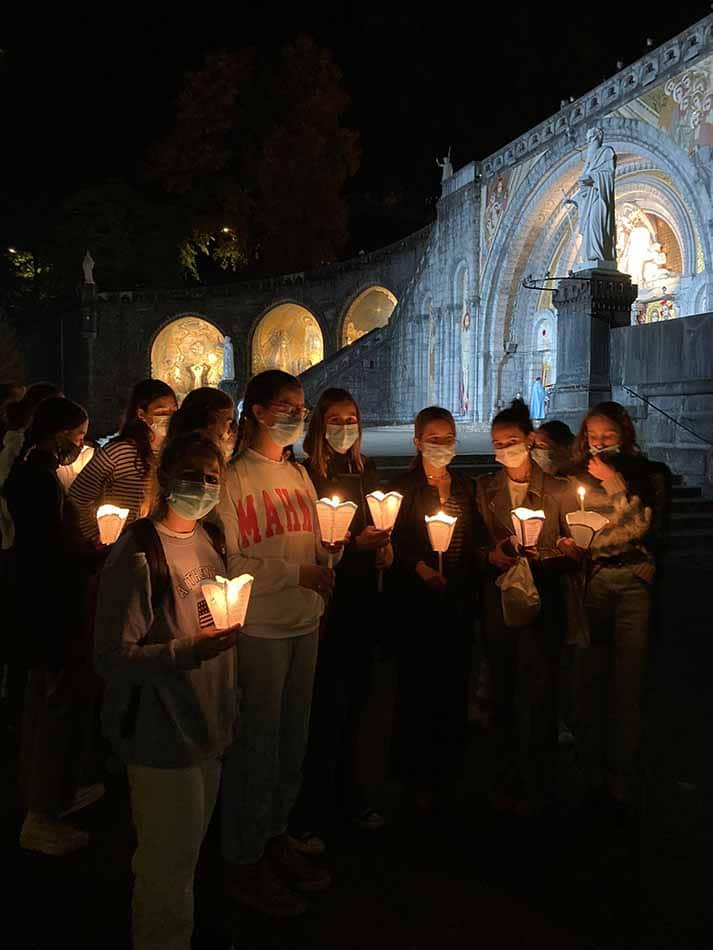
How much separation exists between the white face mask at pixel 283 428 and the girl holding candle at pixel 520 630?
117cm

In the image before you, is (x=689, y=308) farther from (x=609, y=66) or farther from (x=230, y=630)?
(x=609, y=66)

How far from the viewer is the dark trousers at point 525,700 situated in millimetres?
4082

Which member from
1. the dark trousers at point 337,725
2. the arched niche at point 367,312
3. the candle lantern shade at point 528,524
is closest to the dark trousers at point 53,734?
the dark trousers at point 337,725

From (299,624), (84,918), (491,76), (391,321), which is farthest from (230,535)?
(491,76)

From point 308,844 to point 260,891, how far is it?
0.44 meters

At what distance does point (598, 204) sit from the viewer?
15383 millimetres

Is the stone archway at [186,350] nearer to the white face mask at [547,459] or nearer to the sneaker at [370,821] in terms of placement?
the white face mask at [547,459]

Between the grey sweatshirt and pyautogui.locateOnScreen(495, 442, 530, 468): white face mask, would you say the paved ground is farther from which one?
pyautogui.locateOnScreen(495, 442, 530, 468): white face mask

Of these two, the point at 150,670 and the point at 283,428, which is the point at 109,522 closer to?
the point at 283,428

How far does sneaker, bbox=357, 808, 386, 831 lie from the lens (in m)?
3.81

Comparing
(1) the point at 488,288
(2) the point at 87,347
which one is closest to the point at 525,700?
(1) the point at 488,288

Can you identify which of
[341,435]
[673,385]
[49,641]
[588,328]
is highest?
[588,328]

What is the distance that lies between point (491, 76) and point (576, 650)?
4241 cm

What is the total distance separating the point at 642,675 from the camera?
4.11 meters
